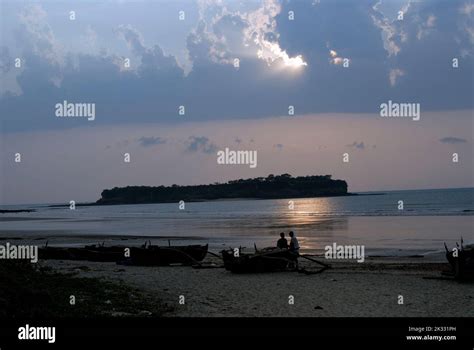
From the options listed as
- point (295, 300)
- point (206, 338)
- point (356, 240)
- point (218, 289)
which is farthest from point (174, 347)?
point (356, 240)

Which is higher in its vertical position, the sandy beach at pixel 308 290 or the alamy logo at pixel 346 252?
the sandy beach at pixel 308 290

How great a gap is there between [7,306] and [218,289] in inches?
316

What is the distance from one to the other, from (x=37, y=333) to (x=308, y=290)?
33.8ft

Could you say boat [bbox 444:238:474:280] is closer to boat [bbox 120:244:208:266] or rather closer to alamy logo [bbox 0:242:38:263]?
boat [bbox 120:244:208:266]

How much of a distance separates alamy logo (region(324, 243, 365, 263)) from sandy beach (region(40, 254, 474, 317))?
4.29m

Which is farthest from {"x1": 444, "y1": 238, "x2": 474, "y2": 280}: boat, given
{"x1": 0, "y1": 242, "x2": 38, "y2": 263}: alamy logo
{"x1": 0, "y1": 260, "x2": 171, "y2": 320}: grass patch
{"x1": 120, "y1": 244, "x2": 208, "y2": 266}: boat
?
{"x1": 0, "y1": 242, "x2": 38, "y2": 263}: alamy logo

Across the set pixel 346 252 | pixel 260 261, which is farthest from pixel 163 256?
pixel 346 252

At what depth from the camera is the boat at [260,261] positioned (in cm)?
2380

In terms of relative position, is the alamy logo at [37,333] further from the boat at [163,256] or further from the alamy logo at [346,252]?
the alamy logo at [346,252]

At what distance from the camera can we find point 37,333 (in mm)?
10875

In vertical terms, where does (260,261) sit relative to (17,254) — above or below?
below

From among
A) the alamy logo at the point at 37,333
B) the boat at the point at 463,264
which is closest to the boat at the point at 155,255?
the boat at the point at 463,264

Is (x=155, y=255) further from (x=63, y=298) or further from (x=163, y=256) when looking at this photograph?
(x=63, y=298)

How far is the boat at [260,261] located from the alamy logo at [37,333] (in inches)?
521
